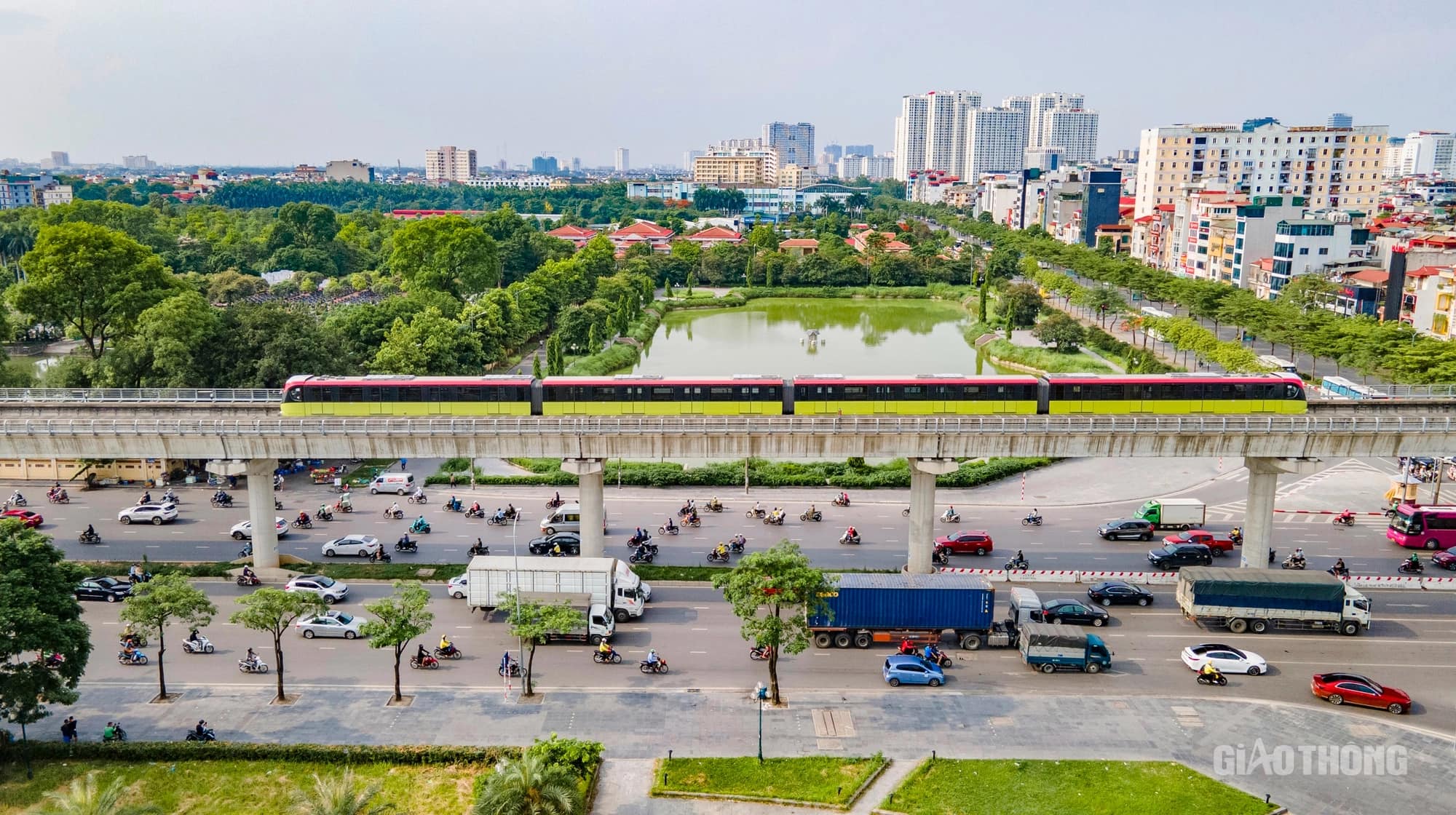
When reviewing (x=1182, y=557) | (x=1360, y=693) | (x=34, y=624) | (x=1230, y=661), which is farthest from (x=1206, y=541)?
(x=34, y=624)

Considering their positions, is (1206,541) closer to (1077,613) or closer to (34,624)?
(1077,613)

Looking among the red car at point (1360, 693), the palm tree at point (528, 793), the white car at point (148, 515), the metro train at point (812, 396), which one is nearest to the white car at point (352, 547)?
the metro train at point (812, 396)

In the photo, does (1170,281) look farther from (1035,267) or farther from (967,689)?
(967,689)

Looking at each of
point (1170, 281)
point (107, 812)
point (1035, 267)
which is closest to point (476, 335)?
point (107, 812)

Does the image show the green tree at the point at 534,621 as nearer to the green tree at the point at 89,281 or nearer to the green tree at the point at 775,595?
the green tree at the point at 775,595

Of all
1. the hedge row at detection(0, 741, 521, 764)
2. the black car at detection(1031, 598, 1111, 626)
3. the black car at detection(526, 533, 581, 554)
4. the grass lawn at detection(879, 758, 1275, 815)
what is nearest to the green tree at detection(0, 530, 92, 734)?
the hedge row at detection(0, 741, 521, 764)

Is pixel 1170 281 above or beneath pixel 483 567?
above

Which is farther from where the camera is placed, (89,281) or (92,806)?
(89,281)
